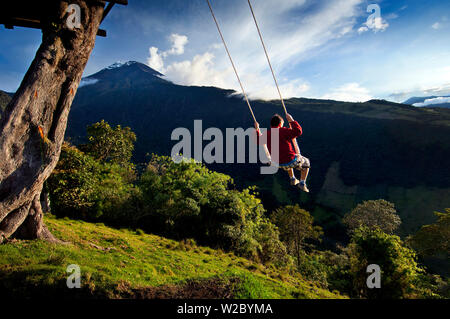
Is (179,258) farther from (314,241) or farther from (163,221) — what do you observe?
(314,241)

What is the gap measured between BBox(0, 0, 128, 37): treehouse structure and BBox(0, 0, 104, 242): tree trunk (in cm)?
9

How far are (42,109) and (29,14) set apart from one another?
12.0 feet

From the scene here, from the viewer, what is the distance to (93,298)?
4719 millimetres

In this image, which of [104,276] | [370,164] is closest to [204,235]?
[104,276]

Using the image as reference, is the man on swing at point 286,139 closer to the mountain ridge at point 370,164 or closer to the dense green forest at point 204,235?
the dense green forest at point 204,235

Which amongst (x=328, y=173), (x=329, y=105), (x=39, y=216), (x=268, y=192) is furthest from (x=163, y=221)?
(x=329, y=105)

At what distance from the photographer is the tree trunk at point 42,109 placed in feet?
14.4

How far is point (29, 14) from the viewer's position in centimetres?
603

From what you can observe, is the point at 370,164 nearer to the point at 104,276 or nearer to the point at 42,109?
the point at 104,276

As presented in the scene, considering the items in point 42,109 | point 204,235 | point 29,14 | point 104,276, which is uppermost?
point 29,14

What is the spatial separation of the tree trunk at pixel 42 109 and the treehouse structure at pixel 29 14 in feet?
0.29

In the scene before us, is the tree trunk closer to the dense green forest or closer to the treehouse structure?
the treehouse structure

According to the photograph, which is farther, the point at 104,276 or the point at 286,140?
the point at 286,140
